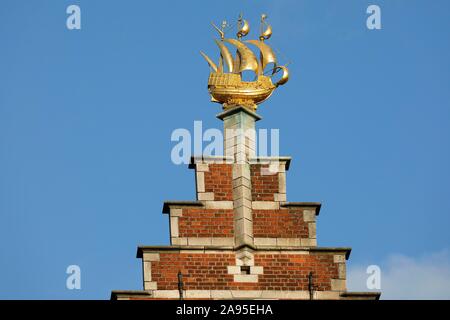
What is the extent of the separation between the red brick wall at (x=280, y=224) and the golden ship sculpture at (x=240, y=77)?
2484mm

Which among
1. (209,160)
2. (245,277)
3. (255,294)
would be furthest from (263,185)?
(255,294)

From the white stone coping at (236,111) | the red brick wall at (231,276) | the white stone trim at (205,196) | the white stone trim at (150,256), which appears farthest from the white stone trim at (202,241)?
the white stone coping at (236,111)

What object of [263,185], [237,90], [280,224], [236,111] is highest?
[237,90]

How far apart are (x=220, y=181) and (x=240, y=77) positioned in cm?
243

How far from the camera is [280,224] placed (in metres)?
60.7

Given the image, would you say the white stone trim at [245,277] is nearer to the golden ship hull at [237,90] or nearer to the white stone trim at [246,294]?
the white stone trim at [246,294]

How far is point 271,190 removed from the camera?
61094 millimetres

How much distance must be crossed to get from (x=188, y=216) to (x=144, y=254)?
128 cm

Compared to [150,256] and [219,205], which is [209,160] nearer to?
[219,205]

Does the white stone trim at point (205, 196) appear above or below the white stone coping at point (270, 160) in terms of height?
below

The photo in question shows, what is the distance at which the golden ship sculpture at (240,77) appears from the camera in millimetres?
62156
